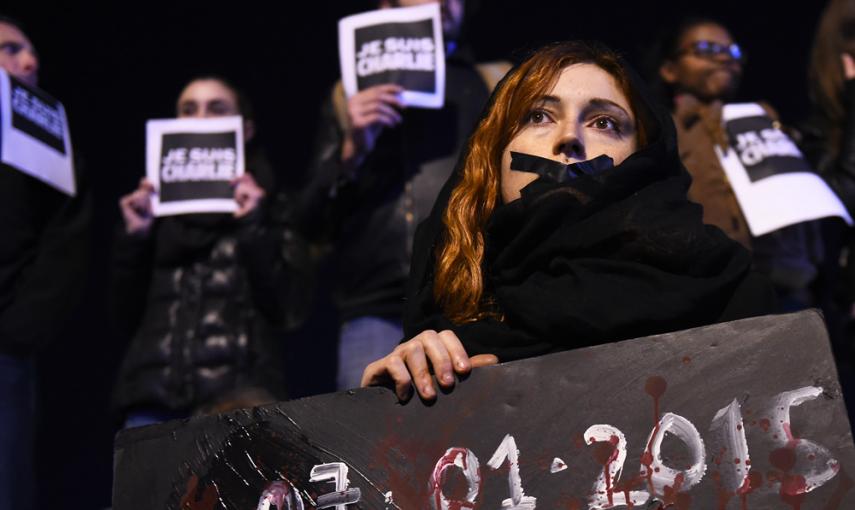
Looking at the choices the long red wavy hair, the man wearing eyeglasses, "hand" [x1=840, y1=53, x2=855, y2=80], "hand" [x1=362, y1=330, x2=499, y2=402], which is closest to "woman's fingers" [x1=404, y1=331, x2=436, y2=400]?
"hand" [x1=362, y1=330, x2=499, y2=402]

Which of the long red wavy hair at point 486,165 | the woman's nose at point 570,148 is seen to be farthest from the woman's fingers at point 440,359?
the woman's nose at point 570,148

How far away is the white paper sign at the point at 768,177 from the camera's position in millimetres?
3078

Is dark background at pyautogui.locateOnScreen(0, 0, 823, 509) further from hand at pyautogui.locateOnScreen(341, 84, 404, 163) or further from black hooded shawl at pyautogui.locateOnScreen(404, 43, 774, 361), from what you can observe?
black hooded shawl at pyautogui.locateOnScreen(404, 43, 774, 361)

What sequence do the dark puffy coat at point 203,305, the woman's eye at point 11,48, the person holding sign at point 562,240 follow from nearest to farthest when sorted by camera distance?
the person holding sign at point 562,240
the dark puffy coat at point 203,305
the woman's eye at point 11,48

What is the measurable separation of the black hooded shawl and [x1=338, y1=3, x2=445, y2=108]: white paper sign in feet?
4.67

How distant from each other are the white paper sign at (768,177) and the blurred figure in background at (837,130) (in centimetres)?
18

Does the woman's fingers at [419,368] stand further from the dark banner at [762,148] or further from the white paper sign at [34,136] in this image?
the white paper sign at [34,136]

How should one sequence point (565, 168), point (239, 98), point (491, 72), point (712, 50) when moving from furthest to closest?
point (239, 98) < point (712, 50) < point (491, 72) < point (565, 168)

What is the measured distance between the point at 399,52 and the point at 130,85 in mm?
3063

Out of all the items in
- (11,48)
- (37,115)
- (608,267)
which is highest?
(11,48)

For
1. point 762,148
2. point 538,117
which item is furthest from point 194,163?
point 538,117

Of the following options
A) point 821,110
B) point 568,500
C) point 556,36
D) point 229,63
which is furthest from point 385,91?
point 229,63

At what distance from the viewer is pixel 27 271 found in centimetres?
323

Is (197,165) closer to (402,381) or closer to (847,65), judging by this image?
(847,65)
